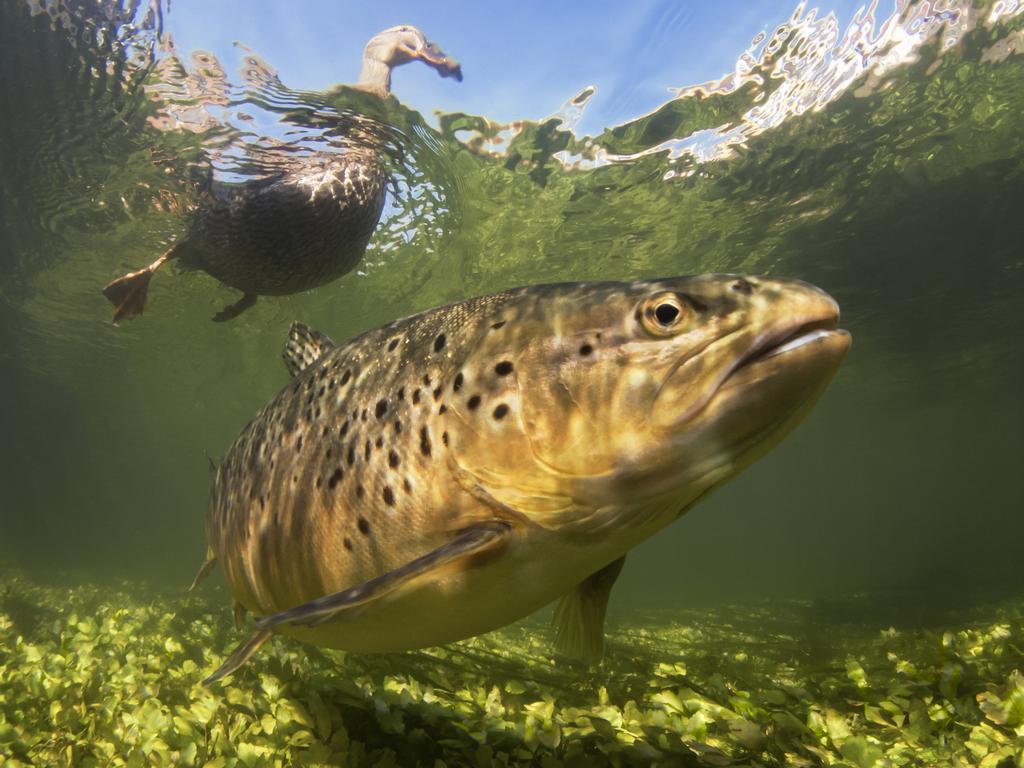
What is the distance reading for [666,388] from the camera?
1610 mm

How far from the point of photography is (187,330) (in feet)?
65.6

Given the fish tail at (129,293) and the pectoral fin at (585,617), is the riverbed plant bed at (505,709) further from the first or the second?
the fish tail at (129,293)

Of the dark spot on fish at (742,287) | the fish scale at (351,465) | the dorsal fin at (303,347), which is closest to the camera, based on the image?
the dark spot on fish at (742,287)

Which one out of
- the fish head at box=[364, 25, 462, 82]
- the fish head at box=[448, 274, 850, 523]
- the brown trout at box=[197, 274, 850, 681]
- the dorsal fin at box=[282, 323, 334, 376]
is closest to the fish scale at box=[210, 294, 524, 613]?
the brown trout at box=[197, 274, 850, 681]

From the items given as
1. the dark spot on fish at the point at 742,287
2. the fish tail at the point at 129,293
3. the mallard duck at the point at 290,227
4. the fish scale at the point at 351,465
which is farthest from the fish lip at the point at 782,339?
the fish tail at the point at 129,293

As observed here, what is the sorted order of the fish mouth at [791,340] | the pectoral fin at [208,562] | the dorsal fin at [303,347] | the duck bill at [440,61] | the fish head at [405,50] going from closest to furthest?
the fish mouth at [791,340] < the dorsal fin at [303,347] < the pectoral fin at [208,562] < the fish head at [405,50] < the duck bill at [440,61]

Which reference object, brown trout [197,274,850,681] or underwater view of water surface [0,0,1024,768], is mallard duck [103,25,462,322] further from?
brown trout [197,274,850,681]

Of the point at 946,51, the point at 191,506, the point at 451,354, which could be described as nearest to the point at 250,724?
the point at 451,354

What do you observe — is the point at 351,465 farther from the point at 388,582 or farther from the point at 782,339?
the point at 782,339

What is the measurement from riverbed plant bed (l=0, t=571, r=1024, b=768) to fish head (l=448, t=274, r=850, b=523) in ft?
4.95

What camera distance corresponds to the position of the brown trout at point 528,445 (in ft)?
5.18

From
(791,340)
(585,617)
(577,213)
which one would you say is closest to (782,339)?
(791,340)

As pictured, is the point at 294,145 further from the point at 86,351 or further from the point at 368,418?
the point at 86,351

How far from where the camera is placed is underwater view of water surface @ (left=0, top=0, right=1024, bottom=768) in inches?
70.8
